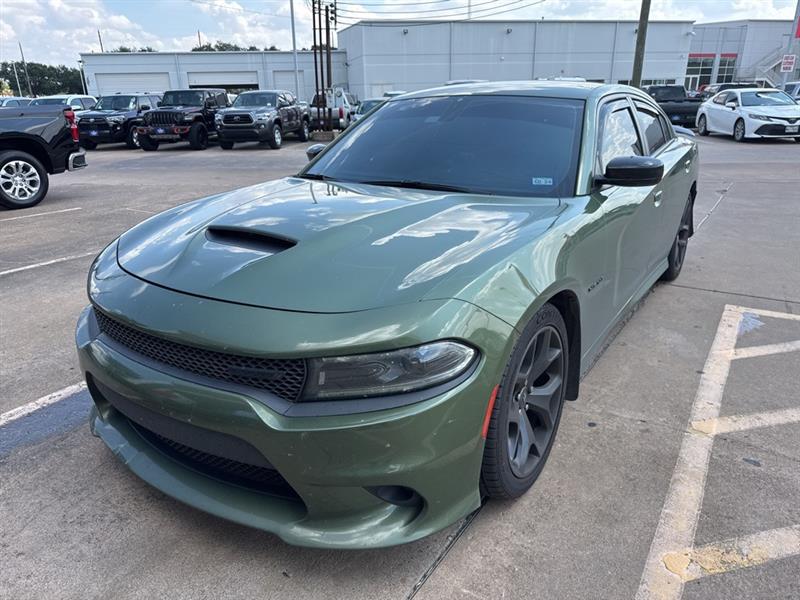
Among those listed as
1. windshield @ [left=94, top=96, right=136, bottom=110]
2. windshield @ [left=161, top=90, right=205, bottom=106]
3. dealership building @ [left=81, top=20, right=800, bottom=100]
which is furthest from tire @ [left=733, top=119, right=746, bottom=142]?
dealership building @ [left=81, top=20, right=800, bottom=100]

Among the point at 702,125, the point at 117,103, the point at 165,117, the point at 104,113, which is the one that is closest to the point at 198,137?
the point at 165,117

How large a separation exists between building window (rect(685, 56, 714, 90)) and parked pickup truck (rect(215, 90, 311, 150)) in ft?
172

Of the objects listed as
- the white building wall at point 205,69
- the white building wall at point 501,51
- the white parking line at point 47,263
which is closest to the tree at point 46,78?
the white building wall at point 205,69

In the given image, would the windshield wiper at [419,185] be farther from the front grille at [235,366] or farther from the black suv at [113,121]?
the black suv at [113,121]

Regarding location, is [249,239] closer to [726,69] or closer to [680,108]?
[680,108]

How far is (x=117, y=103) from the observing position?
20469 millimetres

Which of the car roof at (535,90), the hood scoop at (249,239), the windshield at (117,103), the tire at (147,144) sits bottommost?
the tire at (147,144)

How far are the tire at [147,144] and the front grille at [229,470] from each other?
18.8 meters

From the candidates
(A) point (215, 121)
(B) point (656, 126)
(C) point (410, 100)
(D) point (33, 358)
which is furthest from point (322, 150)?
(A) point (215, 121)

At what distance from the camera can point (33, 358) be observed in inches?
145

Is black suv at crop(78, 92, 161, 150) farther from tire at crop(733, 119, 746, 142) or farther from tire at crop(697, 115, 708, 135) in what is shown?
tire at crop(697, 115, 708, 135)

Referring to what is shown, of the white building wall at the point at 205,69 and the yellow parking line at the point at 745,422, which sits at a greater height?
the white building wall at the point at 205,69

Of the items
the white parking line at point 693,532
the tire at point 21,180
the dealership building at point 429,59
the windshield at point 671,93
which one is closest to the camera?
the white parking line at point 693,532

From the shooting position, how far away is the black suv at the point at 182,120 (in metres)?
18.3
